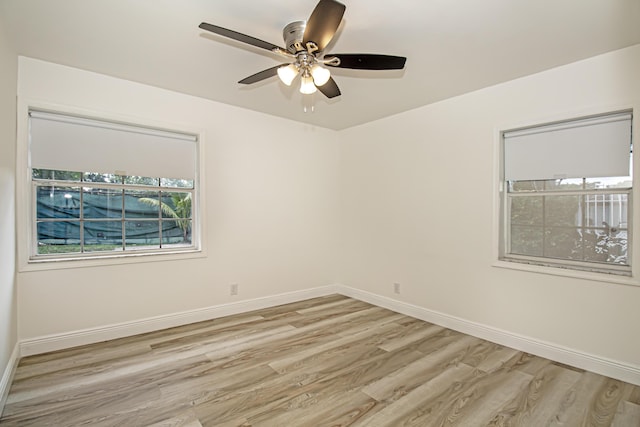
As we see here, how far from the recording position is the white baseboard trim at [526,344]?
2.44 metres

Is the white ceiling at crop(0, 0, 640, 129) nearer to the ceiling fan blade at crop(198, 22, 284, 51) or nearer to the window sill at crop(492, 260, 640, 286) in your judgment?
the ceiling fan blade at crop(198, 22, 284, 51)

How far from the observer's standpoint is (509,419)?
1984 millimetres

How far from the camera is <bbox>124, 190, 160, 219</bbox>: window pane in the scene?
130 inches

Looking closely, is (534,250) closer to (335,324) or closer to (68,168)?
(335,324)

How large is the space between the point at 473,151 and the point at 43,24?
376 cm

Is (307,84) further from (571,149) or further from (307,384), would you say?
(571,149)

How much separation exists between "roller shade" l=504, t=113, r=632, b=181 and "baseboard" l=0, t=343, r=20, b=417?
4.35m

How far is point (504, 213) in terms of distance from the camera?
3.17 metres

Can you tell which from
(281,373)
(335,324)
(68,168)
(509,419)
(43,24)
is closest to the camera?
(509,419)

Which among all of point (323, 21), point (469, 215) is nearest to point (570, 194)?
point (469, 215)

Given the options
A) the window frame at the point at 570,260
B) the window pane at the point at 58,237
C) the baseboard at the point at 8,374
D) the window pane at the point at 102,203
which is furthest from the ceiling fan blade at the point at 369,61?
the baseboard at the point at 8,374

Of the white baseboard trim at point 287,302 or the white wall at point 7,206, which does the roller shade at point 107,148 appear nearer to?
the white wall at point 7,206

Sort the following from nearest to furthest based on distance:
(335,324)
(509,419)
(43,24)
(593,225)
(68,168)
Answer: (509,419), (43,24), (593,225), (68,168), (335,324)

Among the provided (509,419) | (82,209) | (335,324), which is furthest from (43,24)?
(509,419)
